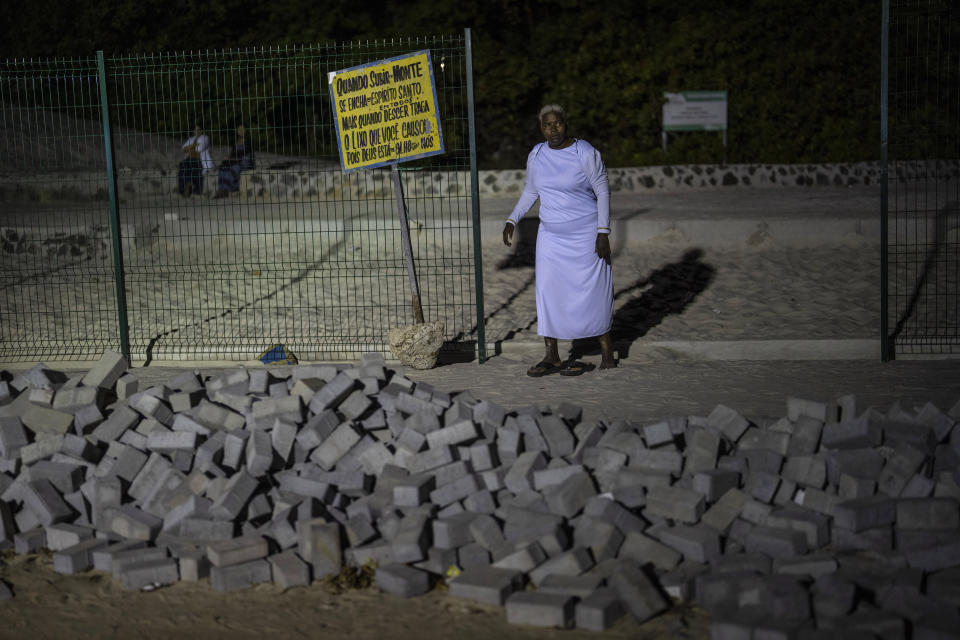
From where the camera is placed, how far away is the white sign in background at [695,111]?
63.3 feet

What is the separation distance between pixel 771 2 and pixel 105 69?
51.8 feet

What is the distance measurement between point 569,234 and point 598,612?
3.74m

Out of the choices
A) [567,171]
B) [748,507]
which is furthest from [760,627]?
[567,171]

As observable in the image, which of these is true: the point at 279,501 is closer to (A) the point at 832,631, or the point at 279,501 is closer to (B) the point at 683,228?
(A) the point at 832,631

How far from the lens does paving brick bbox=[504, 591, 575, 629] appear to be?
416cm

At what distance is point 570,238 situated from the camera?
7.38 metres

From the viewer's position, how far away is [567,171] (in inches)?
285

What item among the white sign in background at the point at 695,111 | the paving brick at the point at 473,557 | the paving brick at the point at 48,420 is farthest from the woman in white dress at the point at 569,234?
the white sign in background at the point at 695,111

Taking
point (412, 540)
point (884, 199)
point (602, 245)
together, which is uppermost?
point (884, 199)

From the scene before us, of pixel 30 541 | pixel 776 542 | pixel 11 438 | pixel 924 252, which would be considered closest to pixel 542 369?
pixel 776 542

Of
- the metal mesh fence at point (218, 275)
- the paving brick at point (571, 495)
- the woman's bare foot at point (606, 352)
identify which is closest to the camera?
the paving brick at point (571, 495)

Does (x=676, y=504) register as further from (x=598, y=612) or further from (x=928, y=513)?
(x=928, y=513)

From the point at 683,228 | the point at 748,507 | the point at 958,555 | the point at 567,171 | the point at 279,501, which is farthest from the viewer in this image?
the point at 683,228

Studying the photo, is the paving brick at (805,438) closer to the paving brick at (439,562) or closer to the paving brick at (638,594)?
the paving brick at (638,594)
